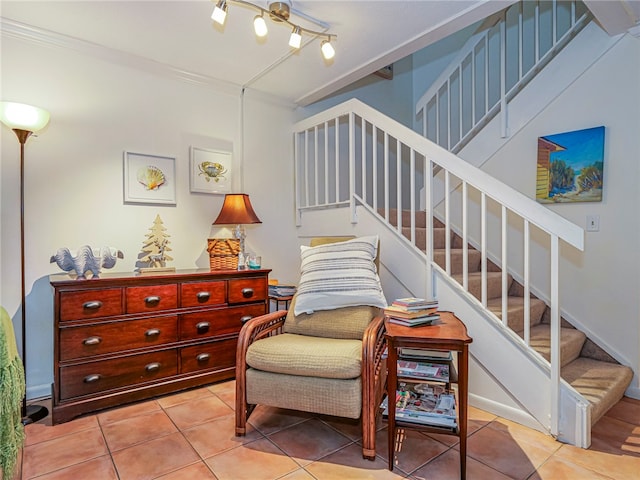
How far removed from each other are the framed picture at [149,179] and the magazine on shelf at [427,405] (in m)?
2.23

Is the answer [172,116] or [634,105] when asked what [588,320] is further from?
[172,116]

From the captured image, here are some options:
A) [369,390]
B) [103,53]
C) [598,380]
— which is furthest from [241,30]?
[598,380]

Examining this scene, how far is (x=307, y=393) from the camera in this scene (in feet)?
6.04

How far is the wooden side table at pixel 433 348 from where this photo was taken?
1.56m

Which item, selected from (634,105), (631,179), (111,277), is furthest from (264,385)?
(634,105)

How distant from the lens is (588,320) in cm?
267

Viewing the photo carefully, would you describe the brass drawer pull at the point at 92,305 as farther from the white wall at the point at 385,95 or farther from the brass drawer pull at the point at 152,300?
the white wall at the point at 385,95

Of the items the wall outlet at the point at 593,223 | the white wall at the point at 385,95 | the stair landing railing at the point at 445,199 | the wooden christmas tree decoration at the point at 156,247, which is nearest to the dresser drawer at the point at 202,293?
the wooden christmas tree decoration at the point at 156,247

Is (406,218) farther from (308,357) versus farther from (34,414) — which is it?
(34,414)

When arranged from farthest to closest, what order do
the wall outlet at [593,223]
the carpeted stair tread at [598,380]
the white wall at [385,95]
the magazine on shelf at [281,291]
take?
the white wall at [385,95] → the magazine on shelf at [281,291] → the wall outlet at [593,223] → the carpeted stair tread at [598,380]

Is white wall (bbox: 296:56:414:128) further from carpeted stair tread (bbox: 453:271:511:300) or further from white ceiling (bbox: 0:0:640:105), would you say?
carpeted stair tread (bbox: 453:271:511:300)

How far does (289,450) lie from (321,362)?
461 millimetres

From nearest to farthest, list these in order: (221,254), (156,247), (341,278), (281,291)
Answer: (341,278) < (156,247) < (221,254) < (281,291)

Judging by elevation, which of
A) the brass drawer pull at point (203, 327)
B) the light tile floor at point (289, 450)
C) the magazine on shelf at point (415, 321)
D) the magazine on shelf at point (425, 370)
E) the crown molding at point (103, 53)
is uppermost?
the crown molding at point (103, 53)
